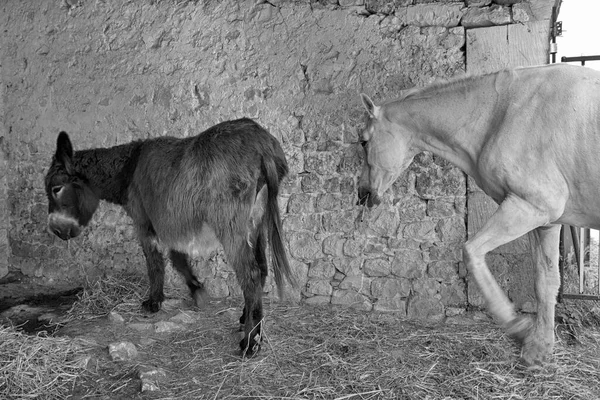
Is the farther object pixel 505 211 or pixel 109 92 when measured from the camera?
pixel 109 92

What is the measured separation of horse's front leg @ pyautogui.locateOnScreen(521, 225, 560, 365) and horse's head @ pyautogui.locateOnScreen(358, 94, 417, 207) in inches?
43.4

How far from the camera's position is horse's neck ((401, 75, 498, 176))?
3.89m

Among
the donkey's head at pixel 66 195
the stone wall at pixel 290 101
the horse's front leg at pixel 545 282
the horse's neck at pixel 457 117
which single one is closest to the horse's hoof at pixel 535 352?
the horse's front leg at pixel 545 282

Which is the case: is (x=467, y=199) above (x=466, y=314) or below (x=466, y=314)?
above

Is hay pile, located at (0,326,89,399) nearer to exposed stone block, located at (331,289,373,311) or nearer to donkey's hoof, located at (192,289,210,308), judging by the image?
donkey's hoof, located at (192,289,210,308)

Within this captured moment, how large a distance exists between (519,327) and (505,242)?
53 cm

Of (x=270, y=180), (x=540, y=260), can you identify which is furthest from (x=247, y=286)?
(x=540, y=260)

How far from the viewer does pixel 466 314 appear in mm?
4980

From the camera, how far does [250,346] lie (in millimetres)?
4020

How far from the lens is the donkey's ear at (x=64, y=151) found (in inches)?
185

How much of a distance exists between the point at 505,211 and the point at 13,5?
586cm

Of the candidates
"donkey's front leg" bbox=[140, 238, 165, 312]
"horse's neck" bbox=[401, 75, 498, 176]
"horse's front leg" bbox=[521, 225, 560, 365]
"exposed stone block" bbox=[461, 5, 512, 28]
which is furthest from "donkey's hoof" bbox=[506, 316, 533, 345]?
"donkey's front leg" bbox=[140, 238, 165, 312]

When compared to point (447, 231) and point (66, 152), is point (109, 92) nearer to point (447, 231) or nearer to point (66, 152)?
point (66, 152)

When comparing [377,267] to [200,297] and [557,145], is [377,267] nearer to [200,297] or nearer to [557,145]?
[200,297]
